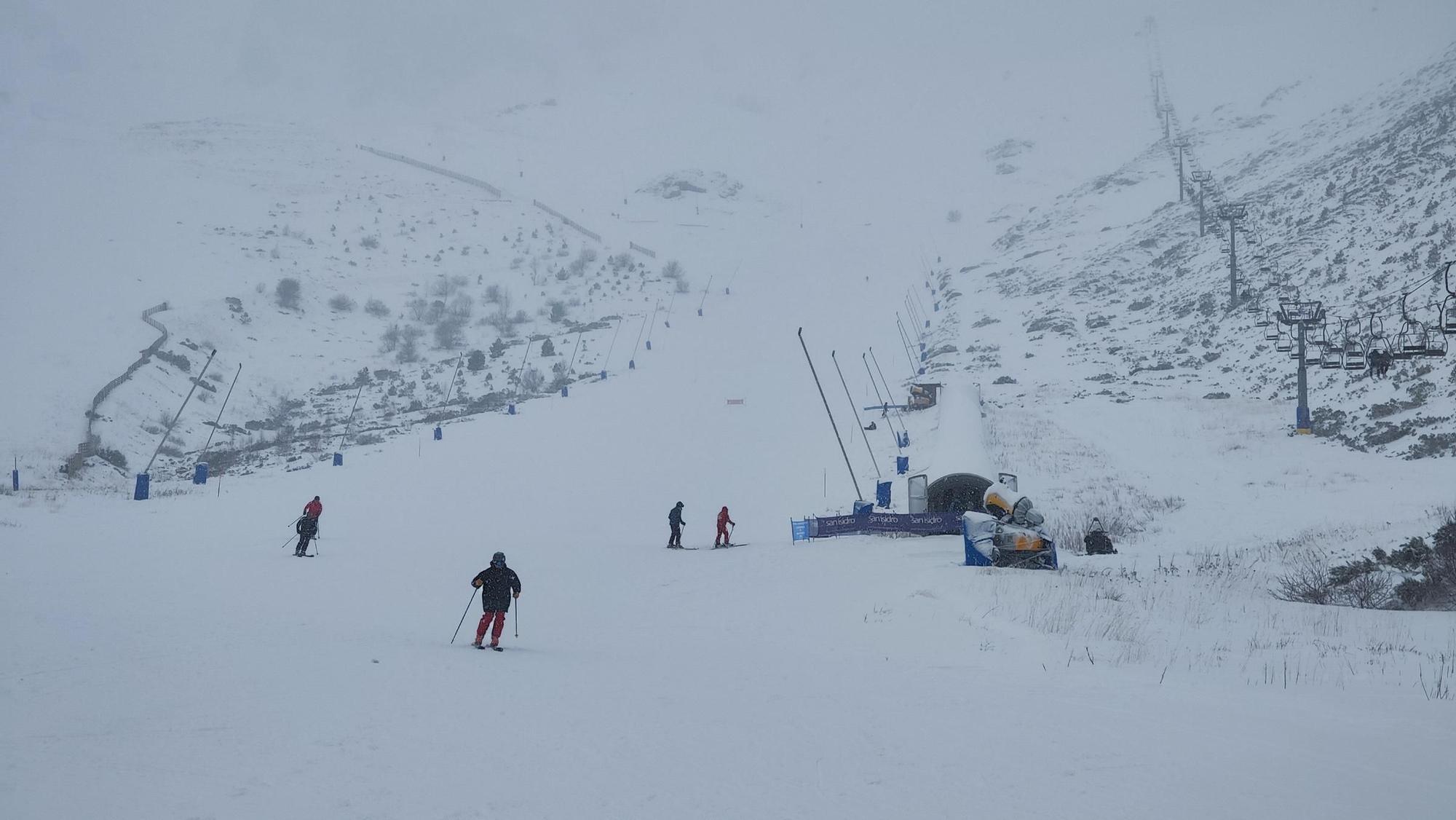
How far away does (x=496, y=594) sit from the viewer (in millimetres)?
12500

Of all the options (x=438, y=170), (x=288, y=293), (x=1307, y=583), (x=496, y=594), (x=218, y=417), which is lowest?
(x=1307, y=583)

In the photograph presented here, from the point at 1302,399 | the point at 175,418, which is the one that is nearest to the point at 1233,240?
the point at 1302,399

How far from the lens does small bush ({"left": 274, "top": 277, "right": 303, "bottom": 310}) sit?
67000mm

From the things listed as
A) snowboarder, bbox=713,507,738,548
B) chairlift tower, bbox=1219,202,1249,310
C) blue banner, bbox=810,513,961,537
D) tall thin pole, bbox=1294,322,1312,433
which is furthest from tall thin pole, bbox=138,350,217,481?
chairlift tower, bbox=1219,202,1249,310

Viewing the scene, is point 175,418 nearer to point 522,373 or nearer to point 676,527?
point 522,373

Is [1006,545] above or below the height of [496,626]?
above

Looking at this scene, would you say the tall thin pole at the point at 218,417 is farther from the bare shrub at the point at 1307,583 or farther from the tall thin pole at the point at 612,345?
the bare shrub at the point at 1307,583

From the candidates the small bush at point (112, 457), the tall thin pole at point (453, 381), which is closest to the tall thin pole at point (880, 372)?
the tall thin pole at point (453, 381)

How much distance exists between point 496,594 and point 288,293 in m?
64.4

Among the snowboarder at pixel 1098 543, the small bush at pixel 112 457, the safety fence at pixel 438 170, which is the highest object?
the safety fence at pixel 438 170

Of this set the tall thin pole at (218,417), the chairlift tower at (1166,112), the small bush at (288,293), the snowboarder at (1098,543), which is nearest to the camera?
the snowboarder at (1098,543)

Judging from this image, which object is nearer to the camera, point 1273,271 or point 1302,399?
point 1302,399

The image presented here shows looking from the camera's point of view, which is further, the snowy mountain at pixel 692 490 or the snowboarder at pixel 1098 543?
the snowboarder at pixel 1098 543

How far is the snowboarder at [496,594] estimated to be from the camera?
12.3 meters
